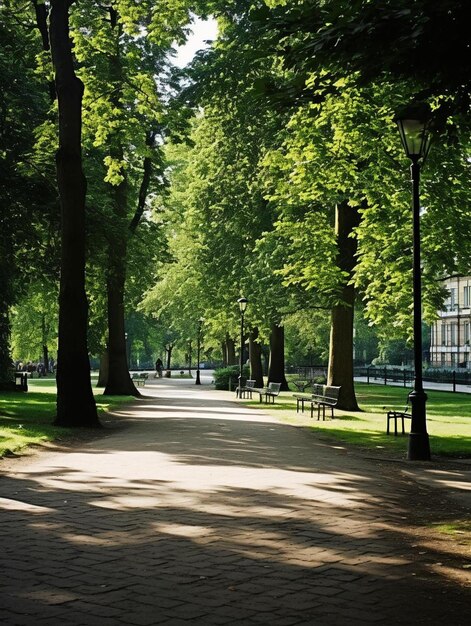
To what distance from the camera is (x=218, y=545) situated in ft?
24.7

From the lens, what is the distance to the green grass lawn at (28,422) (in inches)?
643

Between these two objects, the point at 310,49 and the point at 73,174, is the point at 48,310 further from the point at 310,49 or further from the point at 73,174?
the point at 310,49

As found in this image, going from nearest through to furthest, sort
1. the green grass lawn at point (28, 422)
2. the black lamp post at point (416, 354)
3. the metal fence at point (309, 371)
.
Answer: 1. the black lamp post at point (416, 354)
2. the green grass lawn at point (28, 422)
3. the metal fence at point (309, 371)

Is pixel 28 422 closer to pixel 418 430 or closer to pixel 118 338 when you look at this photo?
pixel 418 430

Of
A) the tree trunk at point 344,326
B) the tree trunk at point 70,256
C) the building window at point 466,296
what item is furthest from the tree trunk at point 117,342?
the building window at point 466,296

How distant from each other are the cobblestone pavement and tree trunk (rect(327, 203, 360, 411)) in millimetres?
14283

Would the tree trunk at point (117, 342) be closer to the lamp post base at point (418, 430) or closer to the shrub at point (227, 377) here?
the shrub at point (227, 377)

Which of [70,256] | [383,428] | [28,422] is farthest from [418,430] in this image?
[28,422]

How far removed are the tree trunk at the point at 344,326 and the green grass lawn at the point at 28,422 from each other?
741 cm

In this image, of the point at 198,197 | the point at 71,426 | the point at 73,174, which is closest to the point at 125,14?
the point at 73,174

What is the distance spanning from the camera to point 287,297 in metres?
32.6

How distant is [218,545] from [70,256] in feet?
44.7

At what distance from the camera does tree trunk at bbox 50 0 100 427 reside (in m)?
20.1

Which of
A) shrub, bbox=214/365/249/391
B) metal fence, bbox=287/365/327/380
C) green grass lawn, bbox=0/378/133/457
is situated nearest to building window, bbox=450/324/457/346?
Answer: metal fence, bbox=287/365/327/380
